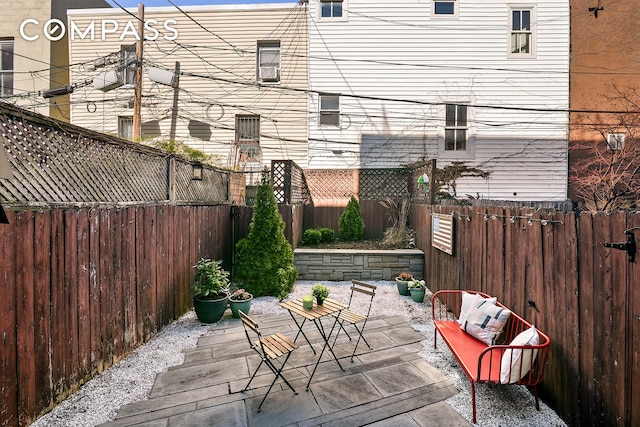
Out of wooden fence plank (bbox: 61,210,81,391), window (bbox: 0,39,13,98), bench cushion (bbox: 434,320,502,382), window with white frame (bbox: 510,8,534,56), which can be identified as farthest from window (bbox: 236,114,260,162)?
bench cushion (bbox: 434,320,502,382)

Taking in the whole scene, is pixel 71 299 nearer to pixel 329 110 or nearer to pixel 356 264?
pixel 356 264

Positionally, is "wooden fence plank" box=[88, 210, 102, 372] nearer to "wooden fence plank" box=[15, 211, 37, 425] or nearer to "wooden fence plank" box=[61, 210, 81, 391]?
"wooden fence plank" box=[61, 210, 81, 391]

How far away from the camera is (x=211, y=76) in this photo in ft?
36.8

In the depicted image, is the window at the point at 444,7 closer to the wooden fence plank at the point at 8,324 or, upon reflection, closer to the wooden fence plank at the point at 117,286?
the wooden fence plank at the point at 117,286

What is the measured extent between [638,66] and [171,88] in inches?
610

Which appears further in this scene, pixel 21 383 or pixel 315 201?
pixel 315 201

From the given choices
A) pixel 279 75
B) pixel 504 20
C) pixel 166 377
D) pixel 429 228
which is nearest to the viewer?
pixel 166 377

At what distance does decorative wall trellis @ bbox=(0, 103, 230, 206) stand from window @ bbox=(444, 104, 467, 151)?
29.9ft

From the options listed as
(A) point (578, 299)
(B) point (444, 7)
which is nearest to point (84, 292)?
(A) point (578, 299)

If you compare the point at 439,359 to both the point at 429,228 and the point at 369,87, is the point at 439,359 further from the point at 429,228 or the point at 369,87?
the point at 369,87

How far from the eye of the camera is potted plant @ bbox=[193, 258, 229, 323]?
4.73 metres

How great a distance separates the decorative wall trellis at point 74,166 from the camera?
2430mm

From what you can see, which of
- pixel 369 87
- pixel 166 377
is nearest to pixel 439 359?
pixel 166 377

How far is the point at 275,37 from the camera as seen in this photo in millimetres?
11055
